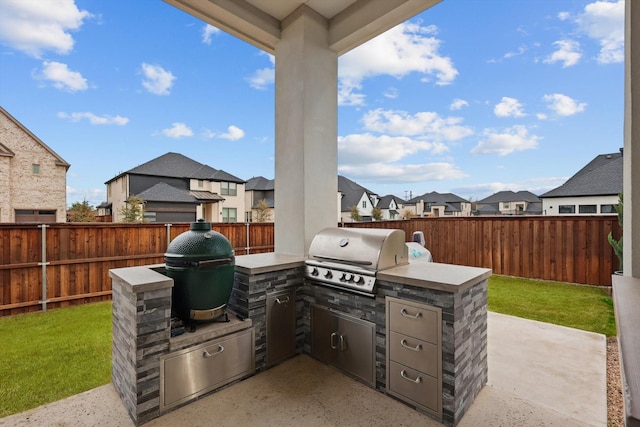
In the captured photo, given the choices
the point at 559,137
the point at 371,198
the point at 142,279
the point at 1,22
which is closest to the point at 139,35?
the point at 1,22

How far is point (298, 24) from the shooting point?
338cm

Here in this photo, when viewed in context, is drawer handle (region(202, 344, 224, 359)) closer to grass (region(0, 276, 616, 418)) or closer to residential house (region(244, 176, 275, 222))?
grass (region(0, 276, 616, 418))

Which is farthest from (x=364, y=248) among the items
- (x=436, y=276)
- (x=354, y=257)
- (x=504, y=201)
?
(x=504, y=201)

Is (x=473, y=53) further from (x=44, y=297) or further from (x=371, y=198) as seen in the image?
(x=371, y=198)

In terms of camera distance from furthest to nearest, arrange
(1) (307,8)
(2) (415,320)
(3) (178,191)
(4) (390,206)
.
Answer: (4) (390,206)
(3) (178,191)
(1) (307,8)
(2) (415,320)

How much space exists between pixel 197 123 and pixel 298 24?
Result: 27.6ft

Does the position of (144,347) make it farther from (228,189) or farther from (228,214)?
(228,189)

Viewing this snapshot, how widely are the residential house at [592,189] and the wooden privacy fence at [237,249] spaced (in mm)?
2380

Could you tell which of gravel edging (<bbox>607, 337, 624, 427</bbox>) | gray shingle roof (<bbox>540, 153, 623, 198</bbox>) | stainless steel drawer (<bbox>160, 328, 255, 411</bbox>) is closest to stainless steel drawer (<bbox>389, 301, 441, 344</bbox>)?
gravel edging (<bbox>607, 337, 624, 427</bbox>)

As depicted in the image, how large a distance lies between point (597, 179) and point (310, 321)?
9.57 meters

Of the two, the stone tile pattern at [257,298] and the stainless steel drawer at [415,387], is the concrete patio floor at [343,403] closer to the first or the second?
the stainless steel drawer at [415,387]

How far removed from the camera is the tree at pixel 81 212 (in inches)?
356

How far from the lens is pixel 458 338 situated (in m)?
2.10

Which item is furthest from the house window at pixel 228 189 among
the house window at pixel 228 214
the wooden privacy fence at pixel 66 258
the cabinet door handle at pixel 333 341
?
the cabinet door handle at pixel 333 341
